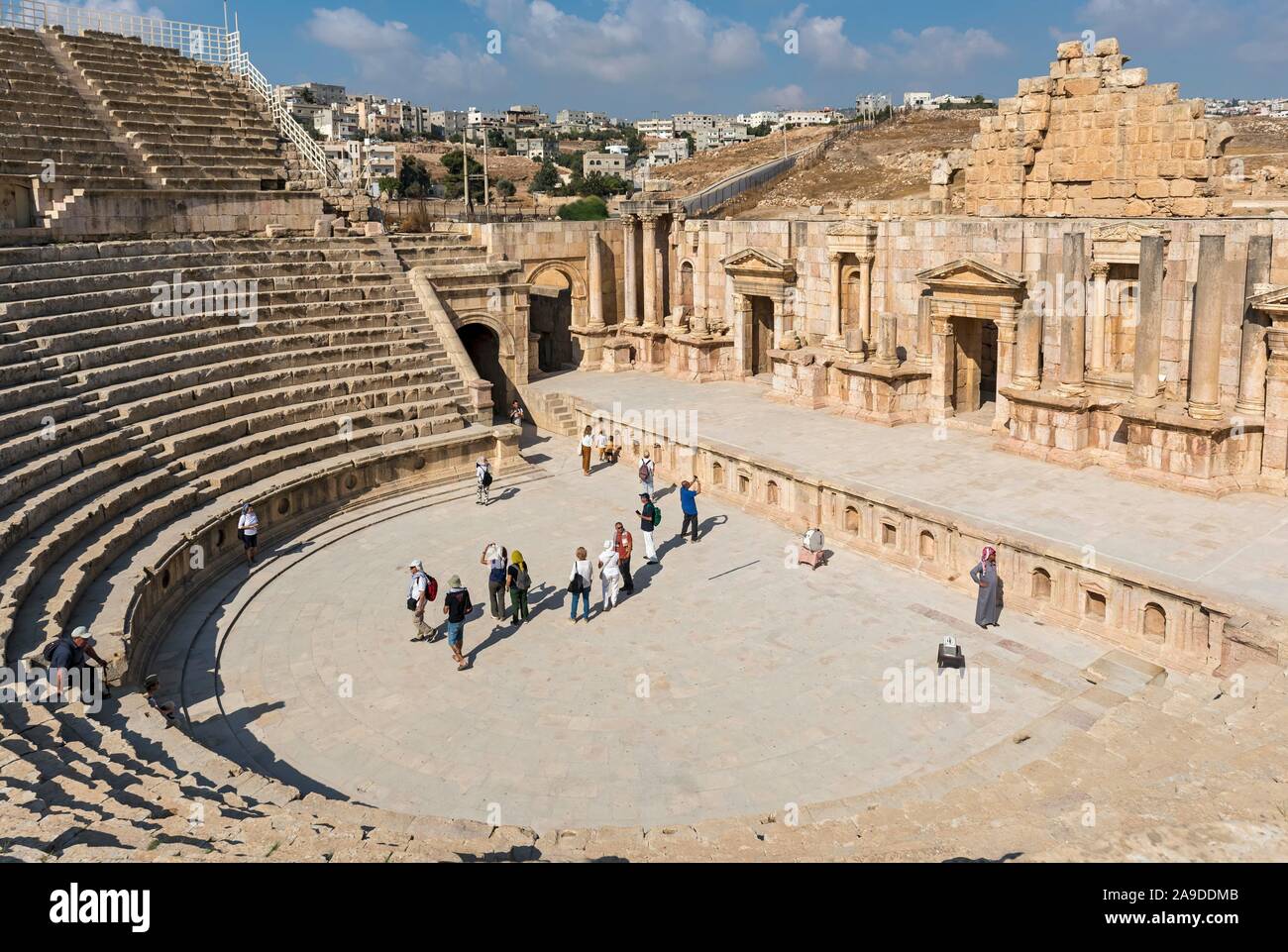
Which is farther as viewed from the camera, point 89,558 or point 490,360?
point 490,360

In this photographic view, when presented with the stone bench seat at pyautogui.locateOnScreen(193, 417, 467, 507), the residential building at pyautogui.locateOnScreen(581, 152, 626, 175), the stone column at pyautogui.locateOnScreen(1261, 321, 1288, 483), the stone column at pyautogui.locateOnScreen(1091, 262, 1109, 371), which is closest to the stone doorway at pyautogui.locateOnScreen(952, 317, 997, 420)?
the stone column at pyautogui.locateOnScreen(1091, 262, 1109, 371)

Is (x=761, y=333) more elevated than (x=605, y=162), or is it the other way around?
(x=605, y=162)

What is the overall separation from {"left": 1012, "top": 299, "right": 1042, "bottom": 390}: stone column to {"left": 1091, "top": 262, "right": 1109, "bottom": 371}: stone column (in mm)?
964

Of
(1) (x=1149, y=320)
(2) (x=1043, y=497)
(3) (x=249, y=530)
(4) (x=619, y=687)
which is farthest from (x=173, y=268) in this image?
(1) (x=1149, y=320)

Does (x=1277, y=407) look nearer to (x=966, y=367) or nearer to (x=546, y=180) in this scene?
(x=966, y=367)

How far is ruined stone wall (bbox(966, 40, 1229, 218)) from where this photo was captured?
1883 cm

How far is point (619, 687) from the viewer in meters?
12.0

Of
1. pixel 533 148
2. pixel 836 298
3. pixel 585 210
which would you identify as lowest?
pixel 836 298

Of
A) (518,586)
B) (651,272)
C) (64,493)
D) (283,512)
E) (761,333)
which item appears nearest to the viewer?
(518,586)

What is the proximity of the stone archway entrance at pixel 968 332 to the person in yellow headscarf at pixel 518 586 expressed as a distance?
10.3m

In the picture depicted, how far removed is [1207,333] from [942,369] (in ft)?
18.1

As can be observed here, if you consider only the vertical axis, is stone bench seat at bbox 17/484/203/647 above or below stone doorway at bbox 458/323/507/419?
below

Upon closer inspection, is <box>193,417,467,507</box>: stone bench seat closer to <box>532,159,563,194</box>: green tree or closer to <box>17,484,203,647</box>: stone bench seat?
<box>17,484,203,647</box>: stone bench seat
